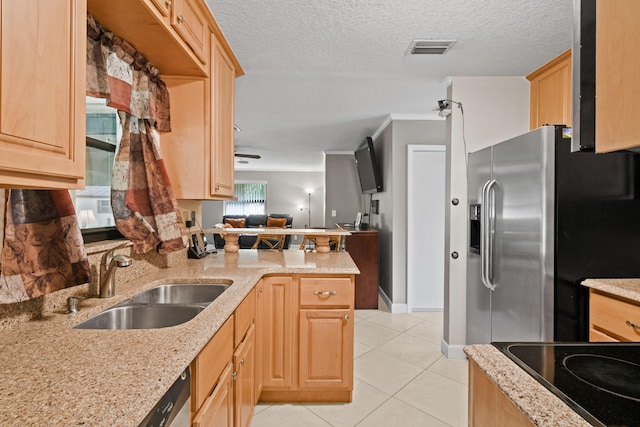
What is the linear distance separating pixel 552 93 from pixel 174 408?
10.0 ft

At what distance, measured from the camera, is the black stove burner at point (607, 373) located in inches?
26.0

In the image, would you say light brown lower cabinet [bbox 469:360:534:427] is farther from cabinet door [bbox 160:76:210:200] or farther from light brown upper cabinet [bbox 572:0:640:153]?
cabinet door [bbox 160:76:210:200]

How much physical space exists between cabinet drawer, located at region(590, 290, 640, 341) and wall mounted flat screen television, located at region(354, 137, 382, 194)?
3303 millimetres

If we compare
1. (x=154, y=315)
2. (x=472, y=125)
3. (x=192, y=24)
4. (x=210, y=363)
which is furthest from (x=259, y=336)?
(x=472, y=125)

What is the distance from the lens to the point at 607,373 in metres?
0.73

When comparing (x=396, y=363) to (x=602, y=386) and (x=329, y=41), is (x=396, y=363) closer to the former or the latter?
(x=602, y=386)

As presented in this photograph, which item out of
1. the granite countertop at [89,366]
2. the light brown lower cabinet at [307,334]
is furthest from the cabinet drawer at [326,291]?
the granite countertop at [89,366]

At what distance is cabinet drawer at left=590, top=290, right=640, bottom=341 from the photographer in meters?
1.35

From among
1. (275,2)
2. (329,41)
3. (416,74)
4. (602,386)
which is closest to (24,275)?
(602,386)

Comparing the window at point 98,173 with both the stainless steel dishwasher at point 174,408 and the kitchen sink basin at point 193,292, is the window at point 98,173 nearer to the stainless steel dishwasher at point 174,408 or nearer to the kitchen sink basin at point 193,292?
the kitchen sink basin at point 193,292

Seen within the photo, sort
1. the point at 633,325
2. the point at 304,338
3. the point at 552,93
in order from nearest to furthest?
1. the point at 633,325
2. the point at 304,338
3. the point at 552,93

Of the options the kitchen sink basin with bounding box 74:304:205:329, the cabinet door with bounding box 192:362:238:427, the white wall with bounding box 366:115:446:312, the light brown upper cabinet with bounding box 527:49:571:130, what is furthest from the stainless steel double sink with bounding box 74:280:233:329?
the white wall with bounding box 366:115:446:312

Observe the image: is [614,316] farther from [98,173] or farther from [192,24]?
[98,173]

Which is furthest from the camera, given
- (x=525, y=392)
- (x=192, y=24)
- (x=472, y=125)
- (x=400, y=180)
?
(x=400, y=180)
